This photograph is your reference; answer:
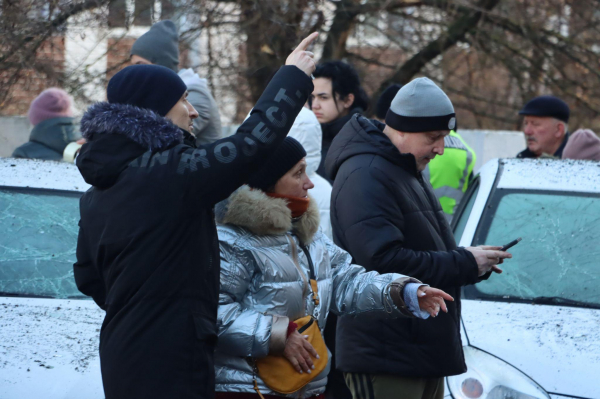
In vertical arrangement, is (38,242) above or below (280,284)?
below

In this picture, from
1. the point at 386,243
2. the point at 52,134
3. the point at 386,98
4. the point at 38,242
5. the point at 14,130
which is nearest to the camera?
the point at 386,243

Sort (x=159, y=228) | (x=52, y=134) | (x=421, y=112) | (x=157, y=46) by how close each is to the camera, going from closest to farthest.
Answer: (x=159, y=228) < (x=421, y=112) < (x=157, y=46) < (x=52, y=134)

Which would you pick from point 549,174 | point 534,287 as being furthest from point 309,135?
point 534,287

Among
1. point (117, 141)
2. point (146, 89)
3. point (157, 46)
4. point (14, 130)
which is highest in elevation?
point (146, 89)

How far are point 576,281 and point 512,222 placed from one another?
0.46m

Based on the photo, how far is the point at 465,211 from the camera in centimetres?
445

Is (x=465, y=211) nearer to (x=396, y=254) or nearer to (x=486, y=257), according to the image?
(x=486, y=257)

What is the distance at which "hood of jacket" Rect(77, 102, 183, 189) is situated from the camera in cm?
204

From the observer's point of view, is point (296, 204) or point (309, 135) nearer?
point (296, 204)

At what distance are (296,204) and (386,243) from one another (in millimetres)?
375

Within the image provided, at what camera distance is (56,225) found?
3947 millimetres

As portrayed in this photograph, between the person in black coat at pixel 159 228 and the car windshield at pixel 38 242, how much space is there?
66.7 inches

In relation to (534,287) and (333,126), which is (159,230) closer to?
(534,287)

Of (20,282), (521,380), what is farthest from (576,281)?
(20,282)
